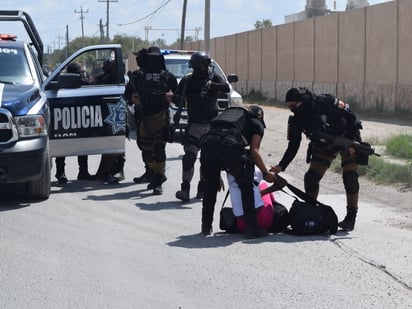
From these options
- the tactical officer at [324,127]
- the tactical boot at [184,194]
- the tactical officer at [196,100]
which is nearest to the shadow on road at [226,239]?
the tactical officer at [324,127]

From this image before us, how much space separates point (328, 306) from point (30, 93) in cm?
524

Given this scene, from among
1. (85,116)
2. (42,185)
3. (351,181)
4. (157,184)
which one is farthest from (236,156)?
(85,116)

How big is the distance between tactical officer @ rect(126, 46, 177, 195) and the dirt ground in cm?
239

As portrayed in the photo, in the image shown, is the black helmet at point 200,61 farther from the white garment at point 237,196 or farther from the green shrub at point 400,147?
the green shrub at point 400,147

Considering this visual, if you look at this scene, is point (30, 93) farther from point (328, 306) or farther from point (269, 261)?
point (328, 306)

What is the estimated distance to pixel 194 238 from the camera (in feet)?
26.1

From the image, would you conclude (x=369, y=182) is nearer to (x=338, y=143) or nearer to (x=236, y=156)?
(x=338, y=143)

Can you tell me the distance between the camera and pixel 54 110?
10773mm

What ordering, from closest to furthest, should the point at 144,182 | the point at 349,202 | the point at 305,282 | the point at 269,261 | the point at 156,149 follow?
the point at 305,282 < the point at 269,261 < the point at 349,202 < the point at 156,149 < the point at 144,182

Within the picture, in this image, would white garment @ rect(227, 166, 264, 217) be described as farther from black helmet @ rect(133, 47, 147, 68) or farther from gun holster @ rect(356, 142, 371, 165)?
black helmet @ rect(133, 47, 147, 68)

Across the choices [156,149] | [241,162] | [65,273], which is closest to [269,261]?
[241,162]

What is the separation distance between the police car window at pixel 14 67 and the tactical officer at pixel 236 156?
3.38 m

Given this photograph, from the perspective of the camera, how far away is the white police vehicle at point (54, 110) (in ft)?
30.5

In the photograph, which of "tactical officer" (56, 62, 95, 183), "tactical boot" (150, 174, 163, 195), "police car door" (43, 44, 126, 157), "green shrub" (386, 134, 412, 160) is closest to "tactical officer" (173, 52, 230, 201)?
"tactical boot" (150, 174, 163, 195)
